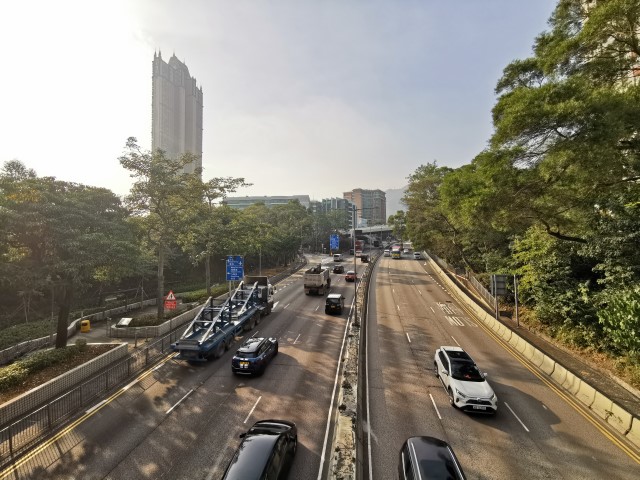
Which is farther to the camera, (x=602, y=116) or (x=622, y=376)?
(x=622, y=376)

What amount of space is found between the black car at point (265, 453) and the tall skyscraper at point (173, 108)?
568 feet

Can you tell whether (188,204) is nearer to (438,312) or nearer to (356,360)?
(356,360)

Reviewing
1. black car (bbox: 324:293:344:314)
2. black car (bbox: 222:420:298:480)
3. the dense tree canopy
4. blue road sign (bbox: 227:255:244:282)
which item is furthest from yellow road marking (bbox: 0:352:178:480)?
the dense tree canopy

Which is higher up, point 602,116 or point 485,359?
point 602,116

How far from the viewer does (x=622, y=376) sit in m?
17.5

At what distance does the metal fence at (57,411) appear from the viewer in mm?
12320

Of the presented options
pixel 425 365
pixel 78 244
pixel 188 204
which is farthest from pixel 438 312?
pixel 78 244

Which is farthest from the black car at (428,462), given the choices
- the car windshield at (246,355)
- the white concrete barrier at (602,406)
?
the car windshield at (246,355)

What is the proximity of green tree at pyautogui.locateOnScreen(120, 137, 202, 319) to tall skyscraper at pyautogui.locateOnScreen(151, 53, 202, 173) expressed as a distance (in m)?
149

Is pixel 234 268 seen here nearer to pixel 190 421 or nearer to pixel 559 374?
pixel 190 421

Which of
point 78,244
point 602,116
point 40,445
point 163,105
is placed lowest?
point 40,445

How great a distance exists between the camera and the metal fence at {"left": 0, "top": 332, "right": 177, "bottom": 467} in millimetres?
12320

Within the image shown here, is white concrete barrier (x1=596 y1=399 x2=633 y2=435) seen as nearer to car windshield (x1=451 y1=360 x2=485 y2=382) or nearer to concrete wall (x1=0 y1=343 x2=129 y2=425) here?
car windshield (x1=451 y1=360 x2=485 y2=382)

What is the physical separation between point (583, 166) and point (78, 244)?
81.4 ft
